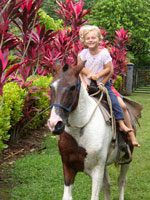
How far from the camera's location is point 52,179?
5.36 meters

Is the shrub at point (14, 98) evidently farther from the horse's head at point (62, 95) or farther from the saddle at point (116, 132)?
the horse's head at point (62, 95)

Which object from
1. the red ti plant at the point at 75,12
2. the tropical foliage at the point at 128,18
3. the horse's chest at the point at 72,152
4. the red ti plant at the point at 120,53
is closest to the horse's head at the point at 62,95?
the horse's chest at the point at 72,152

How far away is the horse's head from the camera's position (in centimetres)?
268

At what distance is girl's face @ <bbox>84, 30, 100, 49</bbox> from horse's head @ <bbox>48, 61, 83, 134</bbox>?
910mm

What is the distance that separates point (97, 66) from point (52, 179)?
2417 millimetres

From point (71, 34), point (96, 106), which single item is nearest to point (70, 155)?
point (96, 106)

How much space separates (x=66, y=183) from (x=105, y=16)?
2317 cm

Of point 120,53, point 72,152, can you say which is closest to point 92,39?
point 72,152

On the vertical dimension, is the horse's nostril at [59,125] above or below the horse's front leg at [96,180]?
above

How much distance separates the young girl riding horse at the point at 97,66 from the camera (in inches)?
149

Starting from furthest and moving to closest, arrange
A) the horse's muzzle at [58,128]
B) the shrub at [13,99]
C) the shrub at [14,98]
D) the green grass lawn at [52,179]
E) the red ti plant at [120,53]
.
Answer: the red ti plant at [120,53], the shrub at [14,98], the shrub at [13,99], the green grass lawn at [52,179], the horse's muzzle at [58,128]

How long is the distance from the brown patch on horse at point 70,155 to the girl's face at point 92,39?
3.82ft

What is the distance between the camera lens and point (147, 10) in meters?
25.8

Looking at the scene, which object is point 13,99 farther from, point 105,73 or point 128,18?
point 128,18
